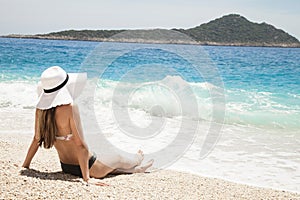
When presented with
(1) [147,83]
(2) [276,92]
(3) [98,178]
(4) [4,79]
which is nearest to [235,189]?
(3) [98,178]

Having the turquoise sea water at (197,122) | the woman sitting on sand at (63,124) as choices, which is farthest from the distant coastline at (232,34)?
the woman sitting on sand at (63,124)

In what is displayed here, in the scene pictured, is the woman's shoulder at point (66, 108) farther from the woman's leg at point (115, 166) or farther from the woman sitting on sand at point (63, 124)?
the woman's leg at point (115, 166)

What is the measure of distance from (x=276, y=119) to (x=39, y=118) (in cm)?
830

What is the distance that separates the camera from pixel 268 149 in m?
7.02

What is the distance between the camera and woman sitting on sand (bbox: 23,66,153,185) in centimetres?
370

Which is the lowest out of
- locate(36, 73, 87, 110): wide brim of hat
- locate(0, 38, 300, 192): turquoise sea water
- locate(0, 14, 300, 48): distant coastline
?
locate(0, 38, 300, 192): turquoise sea water

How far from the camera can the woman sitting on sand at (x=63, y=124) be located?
12.1 ft

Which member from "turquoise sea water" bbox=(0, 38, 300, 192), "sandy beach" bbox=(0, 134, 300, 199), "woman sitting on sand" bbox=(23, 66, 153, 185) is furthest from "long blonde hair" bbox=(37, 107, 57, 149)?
"turquoise sea water" bbox=(0, 38, 300, 192)

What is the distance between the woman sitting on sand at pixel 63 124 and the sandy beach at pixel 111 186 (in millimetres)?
A: 163

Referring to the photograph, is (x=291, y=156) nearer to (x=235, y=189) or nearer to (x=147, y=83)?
(x=235, y=189)

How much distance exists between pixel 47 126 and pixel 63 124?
0.59 feet

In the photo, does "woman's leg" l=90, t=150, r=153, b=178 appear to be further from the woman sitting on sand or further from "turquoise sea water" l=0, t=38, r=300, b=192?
"turquoise sea water" l=0, t=38, r=300, b=192

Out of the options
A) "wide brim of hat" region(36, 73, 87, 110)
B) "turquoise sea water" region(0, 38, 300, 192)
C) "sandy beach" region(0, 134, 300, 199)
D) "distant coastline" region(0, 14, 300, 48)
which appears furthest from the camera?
"distant coastline" region(0, 14, 300, 48)

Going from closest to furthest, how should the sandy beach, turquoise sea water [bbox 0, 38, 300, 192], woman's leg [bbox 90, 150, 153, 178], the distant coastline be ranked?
the sandy beach, woman's leg [bbox 90, 150, 153, 178], turquoise sea water [bbox 0, 38, 300, 192], the distant coastline
